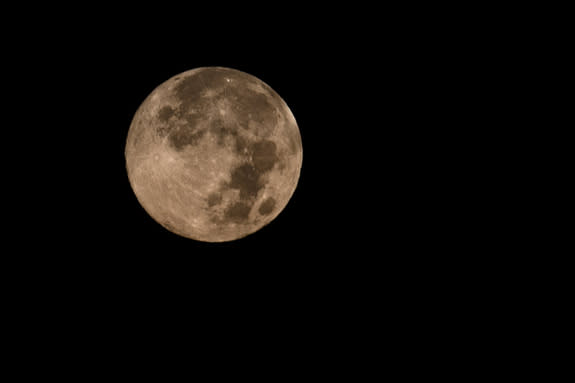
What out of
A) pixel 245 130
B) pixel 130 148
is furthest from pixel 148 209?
pixel 245 130

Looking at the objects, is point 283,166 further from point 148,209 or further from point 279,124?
point 148,209

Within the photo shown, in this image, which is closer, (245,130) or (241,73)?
(245,130)

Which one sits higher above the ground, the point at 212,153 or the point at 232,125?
the point at 232,125

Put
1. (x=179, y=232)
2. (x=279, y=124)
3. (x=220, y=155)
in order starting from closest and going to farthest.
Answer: (x=220, y=155) → (x=279, y=124) → (x=179, y=232)

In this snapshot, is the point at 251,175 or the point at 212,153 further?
the point at 251,175

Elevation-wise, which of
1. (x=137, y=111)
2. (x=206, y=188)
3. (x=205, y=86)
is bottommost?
(x=206, y=188)

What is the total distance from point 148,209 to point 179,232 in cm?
40

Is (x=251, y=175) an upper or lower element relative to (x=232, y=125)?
lower

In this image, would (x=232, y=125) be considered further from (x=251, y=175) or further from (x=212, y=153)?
(x=251, y=175)

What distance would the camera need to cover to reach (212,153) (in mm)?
3416

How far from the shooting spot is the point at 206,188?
11.5 ft

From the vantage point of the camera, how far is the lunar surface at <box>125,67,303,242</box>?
3.44 metres

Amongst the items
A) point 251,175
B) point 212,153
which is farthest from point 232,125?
point 251,175

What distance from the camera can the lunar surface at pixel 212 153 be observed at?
3440 mm
